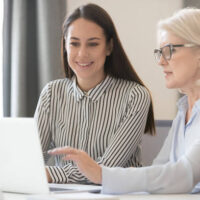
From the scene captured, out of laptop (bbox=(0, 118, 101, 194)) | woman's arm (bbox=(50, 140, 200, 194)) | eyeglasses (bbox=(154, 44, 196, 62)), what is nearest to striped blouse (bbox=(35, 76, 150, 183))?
eyeglasses (bbox=(154, 44, 196, 62))

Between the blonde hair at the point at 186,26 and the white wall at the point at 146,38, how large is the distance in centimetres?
162

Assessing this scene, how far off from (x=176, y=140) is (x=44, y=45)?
155 cm

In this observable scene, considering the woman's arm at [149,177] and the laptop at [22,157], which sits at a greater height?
the laptop at [22,157]

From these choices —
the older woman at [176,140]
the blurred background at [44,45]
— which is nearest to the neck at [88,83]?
the older woman at [176,140]

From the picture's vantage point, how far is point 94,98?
98.8 inches

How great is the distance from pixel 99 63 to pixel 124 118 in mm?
288

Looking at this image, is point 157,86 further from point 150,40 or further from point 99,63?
point 99,63

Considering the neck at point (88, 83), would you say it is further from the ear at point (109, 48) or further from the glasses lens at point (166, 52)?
the glasses lens at point (166, 52)

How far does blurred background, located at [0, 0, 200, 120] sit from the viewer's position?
132 inches

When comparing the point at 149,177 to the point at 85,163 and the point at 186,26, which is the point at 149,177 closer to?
the point at 85,163

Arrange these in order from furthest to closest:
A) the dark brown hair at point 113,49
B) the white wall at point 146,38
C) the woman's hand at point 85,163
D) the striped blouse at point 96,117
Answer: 1. the white wall at point 146,38
2. the dark brown hair at point 113,49
3. the striped blouse at point 96,117
4. the woman's hand at point 85,163

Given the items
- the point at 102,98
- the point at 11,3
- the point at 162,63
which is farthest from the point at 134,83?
the point at 11,3

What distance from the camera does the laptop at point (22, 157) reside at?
5.03 ft

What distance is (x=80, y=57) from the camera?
2480mm
